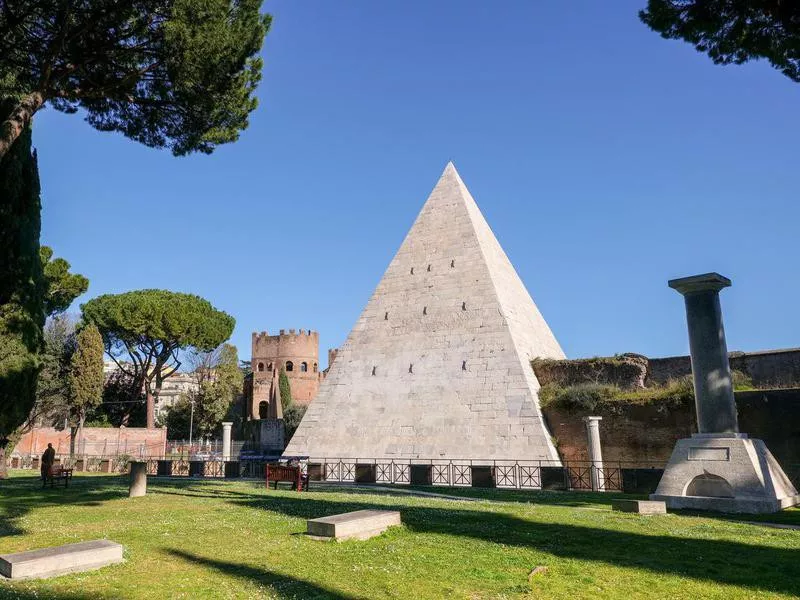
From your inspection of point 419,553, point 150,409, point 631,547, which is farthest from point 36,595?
point 150,409

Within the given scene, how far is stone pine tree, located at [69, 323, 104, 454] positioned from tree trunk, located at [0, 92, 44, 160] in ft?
73.3

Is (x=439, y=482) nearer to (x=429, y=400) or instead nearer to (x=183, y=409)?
(x=429, y=400)

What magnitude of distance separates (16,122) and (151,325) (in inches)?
1091

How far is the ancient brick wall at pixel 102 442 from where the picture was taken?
27.7m

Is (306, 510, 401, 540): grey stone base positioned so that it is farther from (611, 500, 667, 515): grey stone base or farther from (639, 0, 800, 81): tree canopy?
(639, 0, 800, 81): tree canopy

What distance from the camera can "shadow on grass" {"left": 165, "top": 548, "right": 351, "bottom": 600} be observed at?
400 centimetres

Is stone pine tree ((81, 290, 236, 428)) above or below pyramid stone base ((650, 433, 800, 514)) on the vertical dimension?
above

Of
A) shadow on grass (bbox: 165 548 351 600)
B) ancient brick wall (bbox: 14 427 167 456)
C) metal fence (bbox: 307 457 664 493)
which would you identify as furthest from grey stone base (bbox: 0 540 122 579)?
ancient brick wall (bbox: 14 427 167 456)

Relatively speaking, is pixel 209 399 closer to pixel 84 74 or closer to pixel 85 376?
pixel 85 376

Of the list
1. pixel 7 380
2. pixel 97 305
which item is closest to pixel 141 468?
pixel 7 380

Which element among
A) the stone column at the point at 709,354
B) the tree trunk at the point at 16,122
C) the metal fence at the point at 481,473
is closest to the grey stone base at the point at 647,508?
the stone column at the point at 709,354

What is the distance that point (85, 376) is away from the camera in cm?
2773

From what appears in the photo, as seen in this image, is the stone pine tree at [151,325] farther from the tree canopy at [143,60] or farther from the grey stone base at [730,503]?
the grey stone base at [730,503]

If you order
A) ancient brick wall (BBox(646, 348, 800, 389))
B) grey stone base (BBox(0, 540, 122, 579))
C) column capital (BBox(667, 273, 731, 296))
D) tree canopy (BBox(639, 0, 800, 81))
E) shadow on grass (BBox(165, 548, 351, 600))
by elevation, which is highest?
tree canopy (BBox(639, 0, 800, 81))
